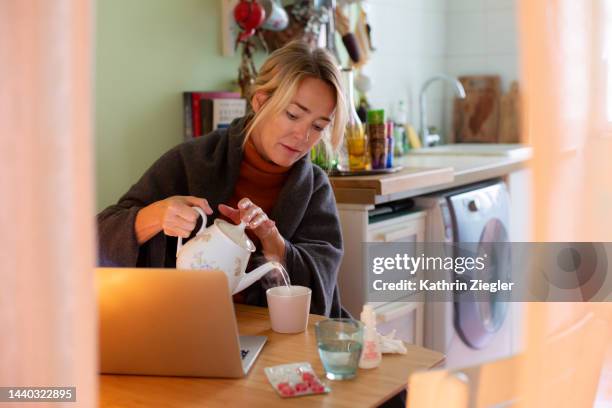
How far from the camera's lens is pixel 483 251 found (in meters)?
2.90

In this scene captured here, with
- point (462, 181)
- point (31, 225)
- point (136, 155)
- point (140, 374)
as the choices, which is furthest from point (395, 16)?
point (31, 225)

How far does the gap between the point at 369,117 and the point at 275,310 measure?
1.28 m

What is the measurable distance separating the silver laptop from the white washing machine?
5.09 ft

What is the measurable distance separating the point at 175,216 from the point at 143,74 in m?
1.00

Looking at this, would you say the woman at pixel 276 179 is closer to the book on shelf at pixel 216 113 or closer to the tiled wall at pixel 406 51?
the book on shelf at pixel 216 113

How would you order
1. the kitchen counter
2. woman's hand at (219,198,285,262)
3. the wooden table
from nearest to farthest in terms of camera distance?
1. the wooden table
2. woman's hand at (219,198,285,262)
3. the kitchen counter

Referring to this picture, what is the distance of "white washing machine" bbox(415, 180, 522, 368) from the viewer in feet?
8.57

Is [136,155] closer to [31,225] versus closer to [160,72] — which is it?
[160,72]

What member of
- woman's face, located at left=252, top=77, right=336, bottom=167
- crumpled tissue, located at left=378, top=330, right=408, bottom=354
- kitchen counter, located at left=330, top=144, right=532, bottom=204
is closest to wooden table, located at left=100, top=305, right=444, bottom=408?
crumpled tissue, located at left=378, top=330, right=408, bottom=354

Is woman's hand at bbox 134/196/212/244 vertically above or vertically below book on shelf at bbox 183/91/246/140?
below

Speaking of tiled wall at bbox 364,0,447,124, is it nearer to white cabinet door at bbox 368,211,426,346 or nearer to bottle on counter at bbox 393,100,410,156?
bottle on counter at bbox 393,100,410,156

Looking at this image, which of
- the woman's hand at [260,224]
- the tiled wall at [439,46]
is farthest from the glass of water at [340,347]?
the tiled wall at [439,46]

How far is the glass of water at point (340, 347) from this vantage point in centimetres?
111

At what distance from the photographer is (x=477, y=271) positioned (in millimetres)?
3078
